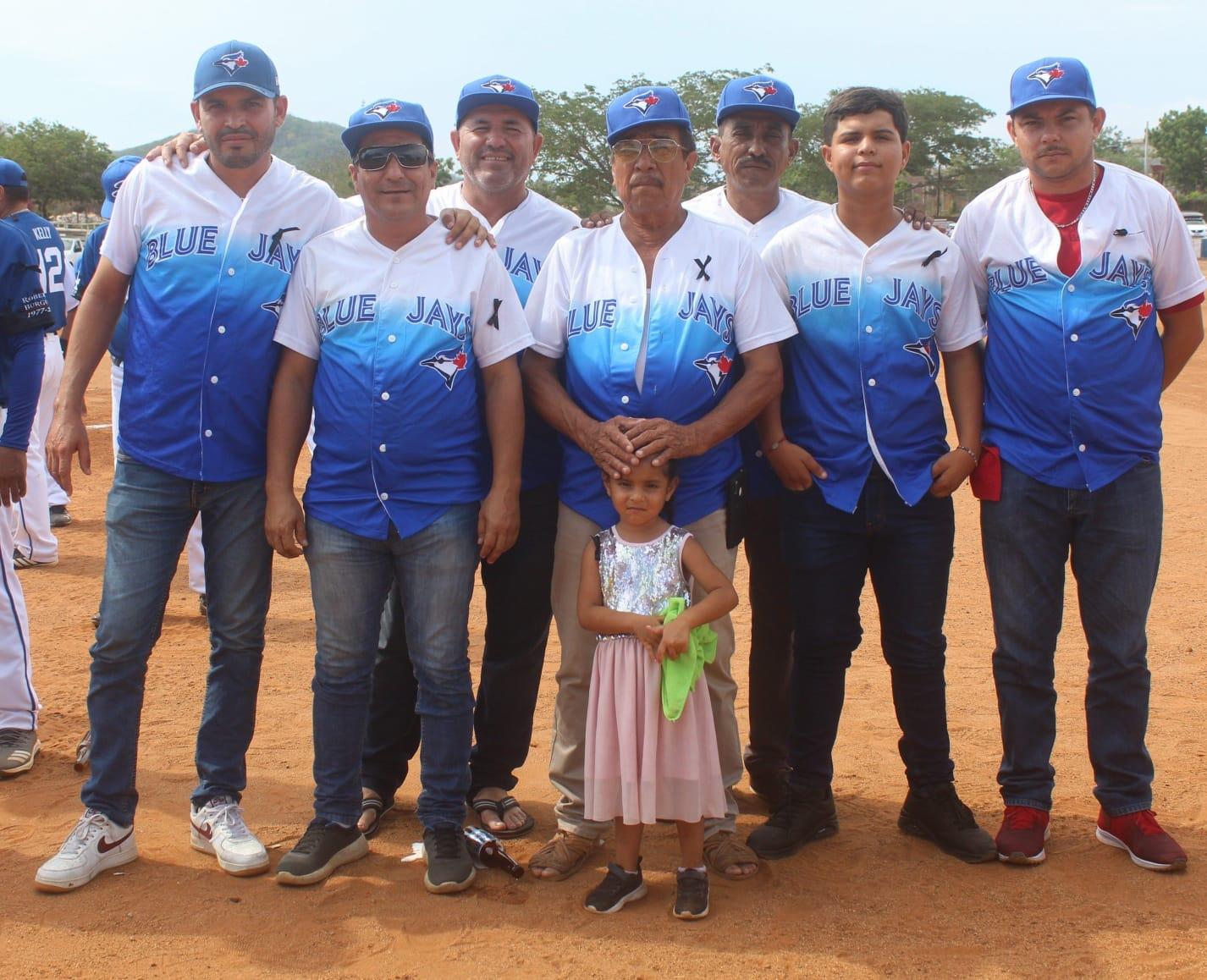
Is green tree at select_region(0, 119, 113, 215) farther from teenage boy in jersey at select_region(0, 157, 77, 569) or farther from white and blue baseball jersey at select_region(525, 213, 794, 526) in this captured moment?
white and blue baseball jersey at select_region(525, 213, 794, 526)

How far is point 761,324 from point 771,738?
190 cm

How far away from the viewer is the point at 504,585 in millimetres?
4840

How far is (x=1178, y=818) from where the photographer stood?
493 cm

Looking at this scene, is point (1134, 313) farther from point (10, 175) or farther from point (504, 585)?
point (10, 175)

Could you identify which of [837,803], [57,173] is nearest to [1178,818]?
[837,803]

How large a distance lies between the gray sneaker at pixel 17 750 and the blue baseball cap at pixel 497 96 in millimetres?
3366

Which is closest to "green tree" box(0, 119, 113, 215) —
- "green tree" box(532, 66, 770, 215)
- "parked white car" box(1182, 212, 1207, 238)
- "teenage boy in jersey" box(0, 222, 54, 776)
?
"green tree" box(532, 66, 770, 215)

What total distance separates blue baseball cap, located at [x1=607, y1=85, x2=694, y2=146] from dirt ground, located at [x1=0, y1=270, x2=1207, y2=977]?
8.94 ft

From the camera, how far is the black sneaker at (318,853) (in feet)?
14.4

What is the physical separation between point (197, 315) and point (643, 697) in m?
2.06

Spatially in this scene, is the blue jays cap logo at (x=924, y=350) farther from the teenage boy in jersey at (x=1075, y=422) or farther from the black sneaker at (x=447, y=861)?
the black sneaker at (x=447, y=861)

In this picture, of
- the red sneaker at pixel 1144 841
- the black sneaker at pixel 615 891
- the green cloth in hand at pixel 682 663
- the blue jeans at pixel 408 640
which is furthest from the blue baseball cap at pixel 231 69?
the red sneaker at pixel 1144 841

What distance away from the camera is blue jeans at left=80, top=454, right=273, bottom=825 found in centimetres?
437

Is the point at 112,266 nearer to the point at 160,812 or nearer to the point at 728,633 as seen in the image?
the point at 160,812
